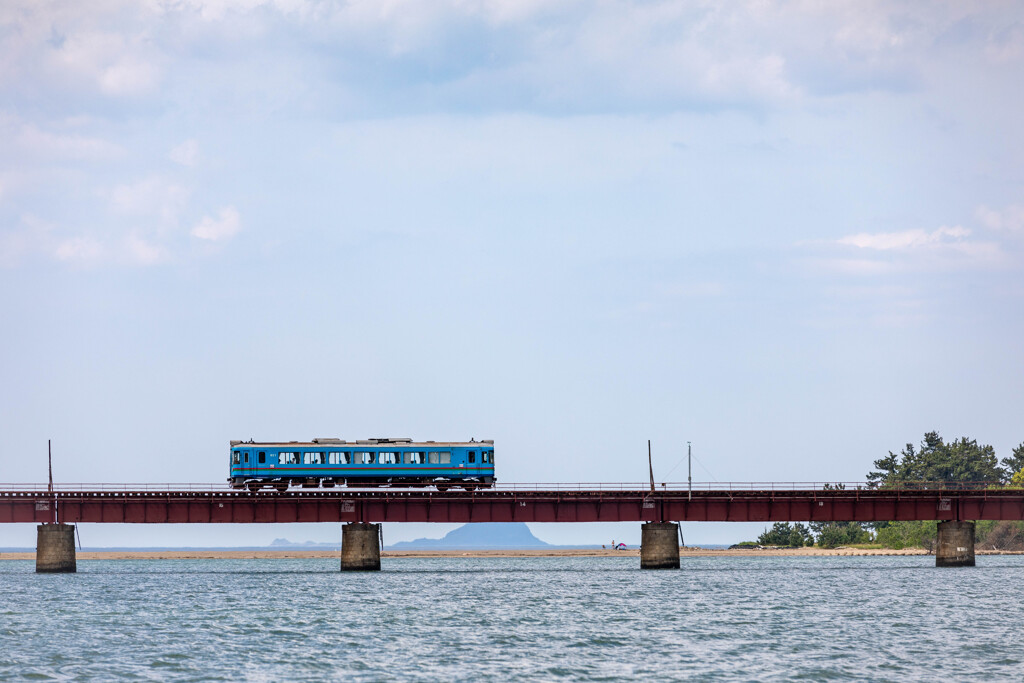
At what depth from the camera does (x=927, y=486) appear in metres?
170

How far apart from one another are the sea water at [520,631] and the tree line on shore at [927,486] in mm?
81117

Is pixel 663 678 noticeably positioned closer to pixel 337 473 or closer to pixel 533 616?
pixel 533 616

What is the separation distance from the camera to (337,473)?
90000 mm

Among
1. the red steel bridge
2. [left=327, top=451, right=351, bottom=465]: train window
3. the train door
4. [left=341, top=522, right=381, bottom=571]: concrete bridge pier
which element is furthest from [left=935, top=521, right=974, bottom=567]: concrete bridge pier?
the train door

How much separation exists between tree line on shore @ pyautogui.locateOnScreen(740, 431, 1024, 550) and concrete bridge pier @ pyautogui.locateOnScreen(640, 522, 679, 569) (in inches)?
2885

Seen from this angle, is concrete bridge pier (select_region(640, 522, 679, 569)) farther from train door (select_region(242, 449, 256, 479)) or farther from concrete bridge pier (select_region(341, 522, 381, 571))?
train door (select_region(242, 449, 256, 479))

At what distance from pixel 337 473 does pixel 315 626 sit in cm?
3861

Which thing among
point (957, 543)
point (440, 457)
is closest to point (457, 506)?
point (440, 457)

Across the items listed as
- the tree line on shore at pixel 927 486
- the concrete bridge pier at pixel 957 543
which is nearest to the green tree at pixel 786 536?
the tree line on shore at pixel 927 486

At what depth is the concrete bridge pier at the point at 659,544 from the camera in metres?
93.0

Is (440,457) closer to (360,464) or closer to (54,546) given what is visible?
(360,464)

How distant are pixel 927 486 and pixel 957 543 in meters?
76.4

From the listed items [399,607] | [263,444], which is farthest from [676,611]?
[263,444]

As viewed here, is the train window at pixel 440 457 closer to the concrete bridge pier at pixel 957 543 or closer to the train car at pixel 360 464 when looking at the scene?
the train car at pixel 360 464
